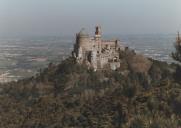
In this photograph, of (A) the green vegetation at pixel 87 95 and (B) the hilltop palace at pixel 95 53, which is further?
(B) the hilltop palace at pixel 95 53

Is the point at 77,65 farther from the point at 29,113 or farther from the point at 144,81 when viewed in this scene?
the point at 29,113

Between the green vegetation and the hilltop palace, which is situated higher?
the hilltop palace

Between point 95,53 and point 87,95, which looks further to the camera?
point 95,53

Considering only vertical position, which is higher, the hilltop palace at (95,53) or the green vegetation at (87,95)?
the hilltop palace at (95,53)

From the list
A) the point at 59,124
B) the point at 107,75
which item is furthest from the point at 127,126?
the point at 107,75

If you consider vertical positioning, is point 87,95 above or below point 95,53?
below
